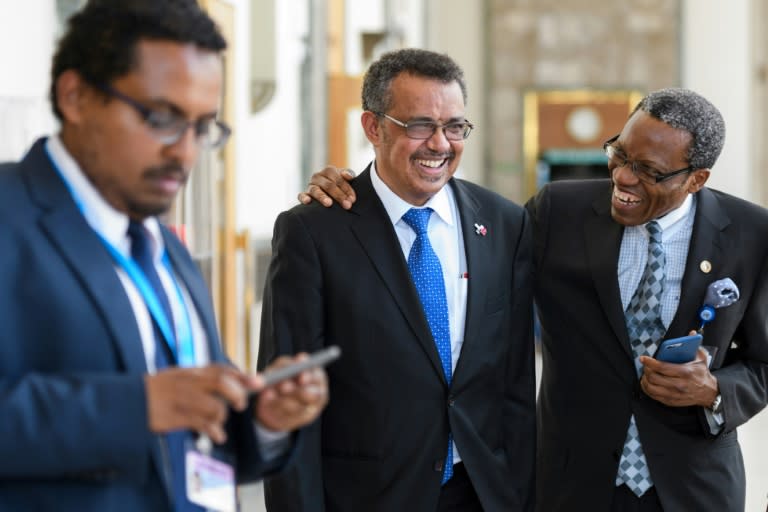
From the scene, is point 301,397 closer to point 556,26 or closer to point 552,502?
point 552,502

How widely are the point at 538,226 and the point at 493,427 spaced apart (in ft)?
2.39

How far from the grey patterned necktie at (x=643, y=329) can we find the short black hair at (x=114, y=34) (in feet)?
5.65

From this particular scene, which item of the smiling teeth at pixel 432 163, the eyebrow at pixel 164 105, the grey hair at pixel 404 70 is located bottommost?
the smiling teeth at pixel 432 163

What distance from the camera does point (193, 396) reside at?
1562 mm

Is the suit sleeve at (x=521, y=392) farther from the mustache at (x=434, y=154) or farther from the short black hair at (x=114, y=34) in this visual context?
the short black hair at (x=114, y=34)

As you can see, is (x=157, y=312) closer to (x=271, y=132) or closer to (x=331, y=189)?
(x=331, y=189)

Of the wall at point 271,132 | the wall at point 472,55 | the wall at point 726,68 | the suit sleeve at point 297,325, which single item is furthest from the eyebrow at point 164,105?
the wall at point 726,68

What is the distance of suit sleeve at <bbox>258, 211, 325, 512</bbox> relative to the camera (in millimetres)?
2795

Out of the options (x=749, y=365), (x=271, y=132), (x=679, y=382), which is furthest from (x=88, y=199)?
(x=271, y=132)

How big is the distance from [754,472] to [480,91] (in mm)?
8461

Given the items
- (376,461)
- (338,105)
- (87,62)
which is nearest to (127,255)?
(87,62)

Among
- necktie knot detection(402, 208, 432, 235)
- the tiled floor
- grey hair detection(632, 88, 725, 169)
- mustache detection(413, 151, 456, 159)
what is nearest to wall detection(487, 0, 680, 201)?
the tiled floor

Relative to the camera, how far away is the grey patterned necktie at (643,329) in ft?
10.3

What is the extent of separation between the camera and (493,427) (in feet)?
9.62
